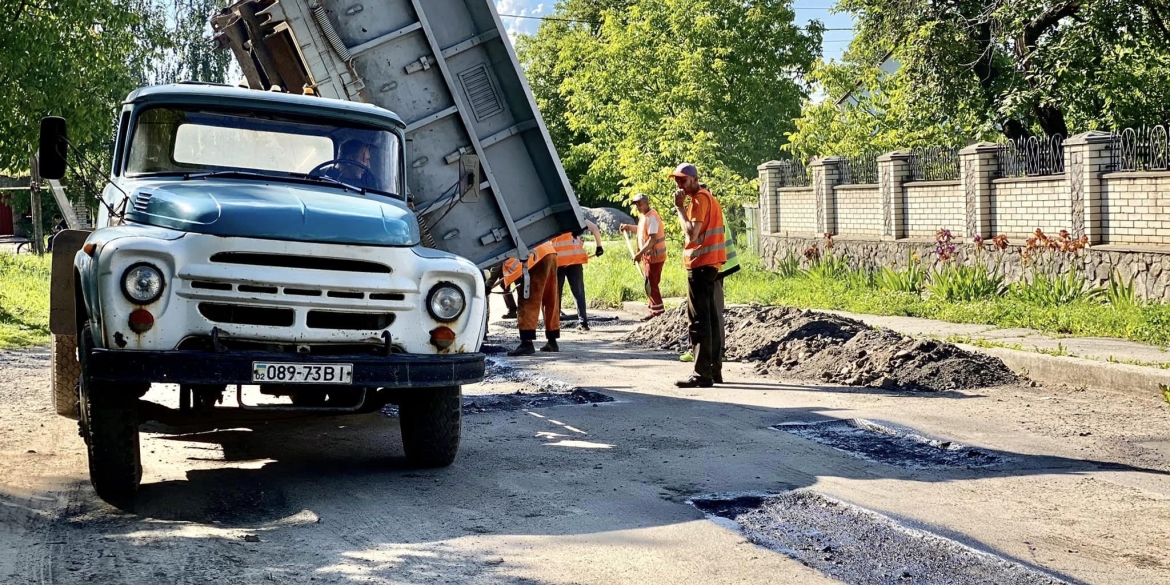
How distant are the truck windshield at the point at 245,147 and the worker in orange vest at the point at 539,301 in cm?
536

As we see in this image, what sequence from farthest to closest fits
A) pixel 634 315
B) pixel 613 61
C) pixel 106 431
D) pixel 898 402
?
pixel 613 61
pixel 634 315
pixel 898 402
pixel 106 431

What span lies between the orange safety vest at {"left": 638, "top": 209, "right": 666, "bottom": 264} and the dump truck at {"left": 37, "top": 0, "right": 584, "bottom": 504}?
8.36m

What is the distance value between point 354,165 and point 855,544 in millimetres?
3869

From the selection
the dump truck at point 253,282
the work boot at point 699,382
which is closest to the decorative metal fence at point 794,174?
the work boot at point 699,382

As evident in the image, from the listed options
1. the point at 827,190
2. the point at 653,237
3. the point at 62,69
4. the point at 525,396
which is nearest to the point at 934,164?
the point at 827,190

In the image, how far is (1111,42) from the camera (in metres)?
19.6

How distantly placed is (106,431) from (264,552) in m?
1.36

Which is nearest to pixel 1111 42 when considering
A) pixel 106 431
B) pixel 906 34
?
pixel 906 34

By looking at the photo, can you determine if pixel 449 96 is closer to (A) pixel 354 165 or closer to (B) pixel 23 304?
(A) pixel 354 165

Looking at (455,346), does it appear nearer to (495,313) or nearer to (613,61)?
(495,313)

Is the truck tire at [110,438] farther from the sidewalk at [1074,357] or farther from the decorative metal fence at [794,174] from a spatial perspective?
the decorative metal fence at [794,174]

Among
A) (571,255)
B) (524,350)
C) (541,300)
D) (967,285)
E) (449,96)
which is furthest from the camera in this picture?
(967,285)

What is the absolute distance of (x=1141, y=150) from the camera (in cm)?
1476

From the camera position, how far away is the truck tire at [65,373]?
22.8 feet
